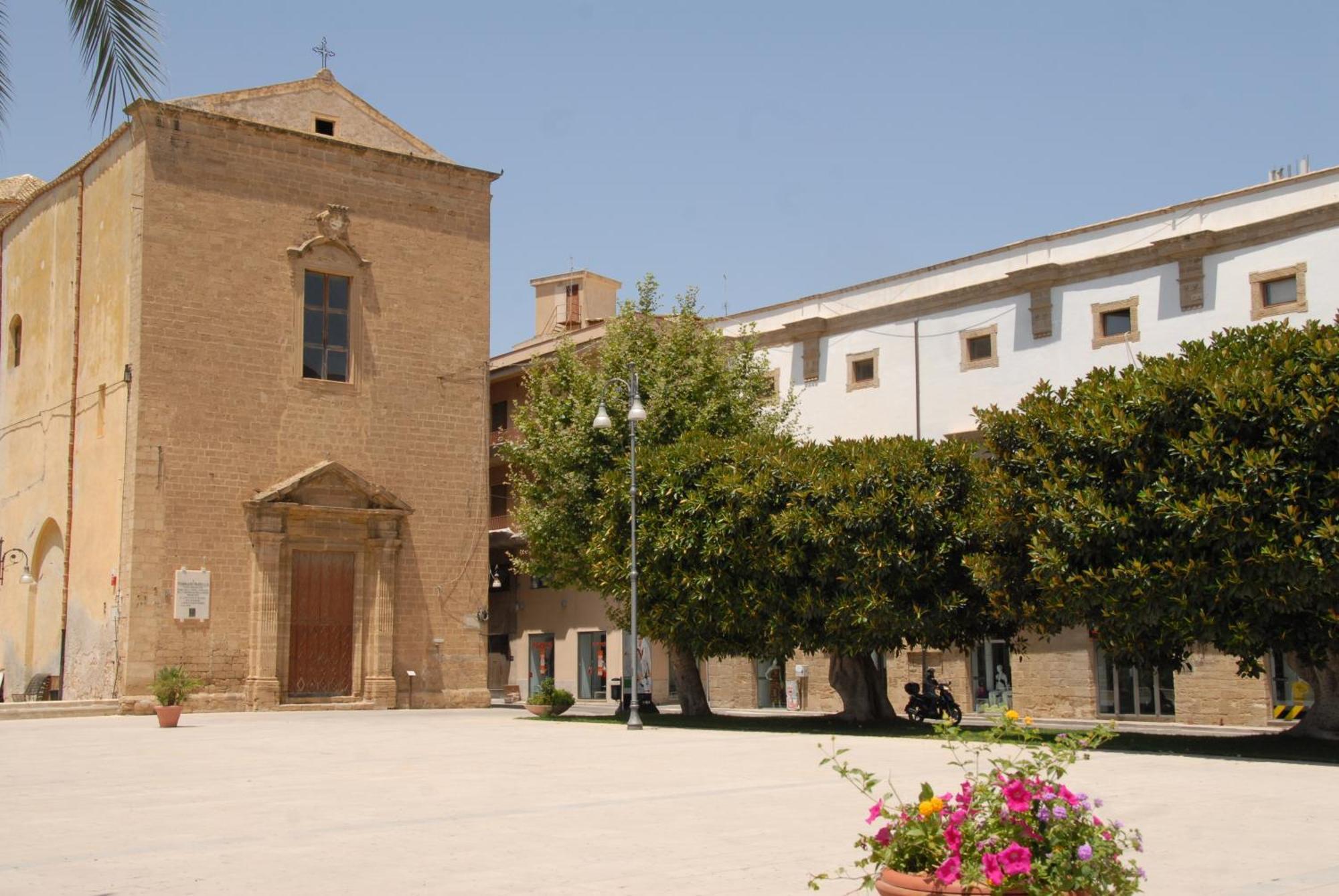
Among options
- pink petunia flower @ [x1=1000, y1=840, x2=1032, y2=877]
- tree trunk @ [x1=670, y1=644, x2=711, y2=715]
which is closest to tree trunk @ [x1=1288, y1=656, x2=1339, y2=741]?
tree trunk @ [x1=670, y1=644, x2=711, y2=715]

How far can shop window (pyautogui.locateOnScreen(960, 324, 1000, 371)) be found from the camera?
32812 mm

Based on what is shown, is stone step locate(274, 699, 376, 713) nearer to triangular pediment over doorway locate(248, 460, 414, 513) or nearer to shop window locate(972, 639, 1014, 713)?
triangular pediment over doorway locate(248, 460, 414, 513)

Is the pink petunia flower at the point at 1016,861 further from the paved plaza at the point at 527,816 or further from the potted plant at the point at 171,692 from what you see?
the potted plant at the point at 171,692

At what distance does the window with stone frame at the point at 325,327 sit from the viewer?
104 ft

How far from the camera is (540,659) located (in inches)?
1799

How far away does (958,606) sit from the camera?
2295 cm

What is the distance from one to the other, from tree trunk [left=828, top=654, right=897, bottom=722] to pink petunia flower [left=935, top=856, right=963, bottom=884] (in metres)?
21.1

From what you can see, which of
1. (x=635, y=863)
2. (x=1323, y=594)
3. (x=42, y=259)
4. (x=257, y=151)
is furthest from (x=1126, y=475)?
(x=42, y=259)

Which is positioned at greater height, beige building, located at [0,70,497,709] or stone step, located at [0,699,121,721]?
beige building, located at [0,70,497,709]

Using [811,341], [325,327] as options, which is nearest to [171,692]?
[325,327]

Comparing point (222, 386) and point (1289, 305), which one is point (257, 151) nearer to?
point (222, 386)

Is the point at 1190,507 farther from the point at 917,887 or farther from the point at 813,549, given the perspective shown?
the point at 917,887

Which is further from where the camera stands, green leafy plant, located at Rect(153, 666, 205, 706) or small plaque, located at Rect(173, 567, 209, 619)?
small plaque, located at Rect(173, 567, 209, 619)

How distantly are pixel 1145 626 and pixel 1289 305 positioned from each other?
11.3 metres
